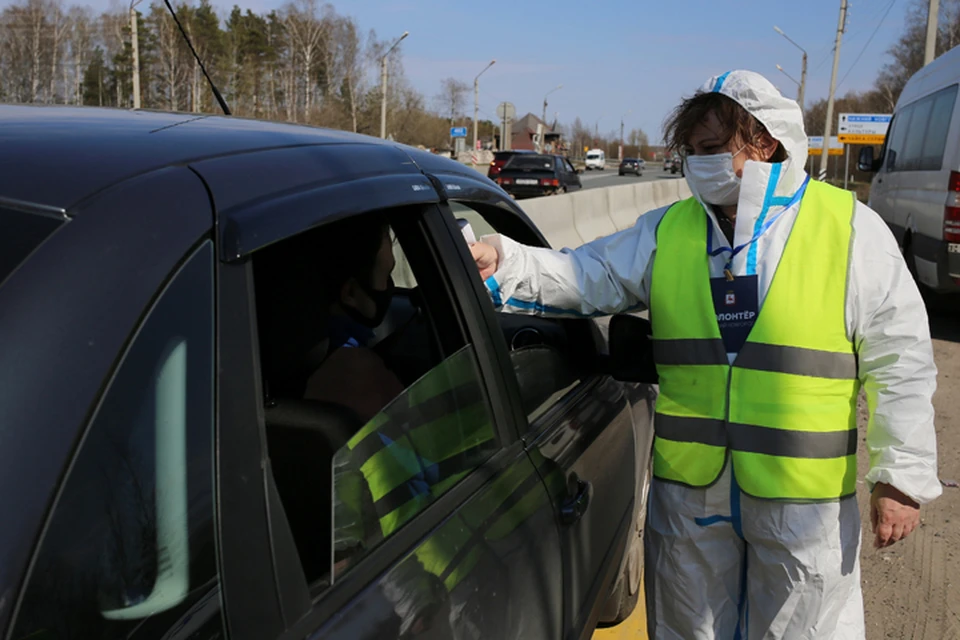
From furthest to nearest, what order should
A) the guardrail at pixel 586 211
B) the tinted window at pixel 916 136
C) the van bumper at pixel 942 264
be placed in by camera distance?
the guardrail at pixel 586 211
the tinted window at pixel 916 136
the van bumper at pixel 942 264

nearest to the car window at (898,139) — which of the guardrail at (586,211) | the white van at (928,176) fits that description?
→ the white van at (928,176)

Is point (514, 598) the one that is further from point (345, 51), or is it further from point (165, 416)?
point (345, 51)

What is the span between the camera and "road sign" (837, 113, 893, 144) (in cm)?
4284

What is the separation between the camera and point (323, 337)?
2119mm

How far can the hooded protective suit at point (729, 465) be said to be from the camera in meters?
2.19

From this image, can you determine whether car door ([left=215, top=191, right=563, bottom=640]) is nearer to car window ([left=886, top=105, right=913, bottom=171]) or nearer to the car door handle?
the car door handle

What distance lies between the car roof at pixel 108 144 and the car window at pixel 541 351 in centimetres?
70

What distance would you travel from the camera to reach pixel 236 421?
1.22 m

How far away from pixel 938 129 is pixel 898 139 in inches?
88.4

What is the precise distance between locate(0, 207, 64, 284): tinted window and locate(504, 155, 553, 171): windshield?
29.4 m

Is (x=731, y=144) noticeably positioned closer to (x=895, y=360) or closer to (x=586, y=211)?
(x=895, y=360)

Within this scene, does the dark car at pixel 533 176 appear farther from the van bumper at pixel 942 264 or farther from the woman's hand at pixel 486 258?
the woman's hand at pixel 486 258

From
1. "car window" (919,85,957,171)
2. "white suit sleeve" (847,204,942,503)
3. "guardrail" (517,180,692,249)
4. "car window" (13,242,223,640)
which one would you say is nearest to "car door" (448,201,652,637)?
"white suit sleeve" (847,204,942,503)

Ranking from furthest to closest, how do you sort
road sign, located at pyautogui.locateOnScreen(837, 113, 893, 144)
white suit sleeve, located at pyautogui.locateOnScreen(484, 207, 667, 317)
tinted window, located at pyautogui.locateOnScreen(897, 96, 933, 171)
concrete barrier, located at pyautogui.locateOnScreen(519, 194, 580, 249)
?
road sign, located at pyautogui.locateOnScreen(837, 113, 893, 144) → concrete barrier, located at pyautogui.locateOnScreen(519, 194, 580, 249) → tinted window, located at pyautogui.locateOnScreen(897, 96, 933, 171) → white suit sleeve, located at pyautogui.locateOnScreen(484, 207, 667, 317)
